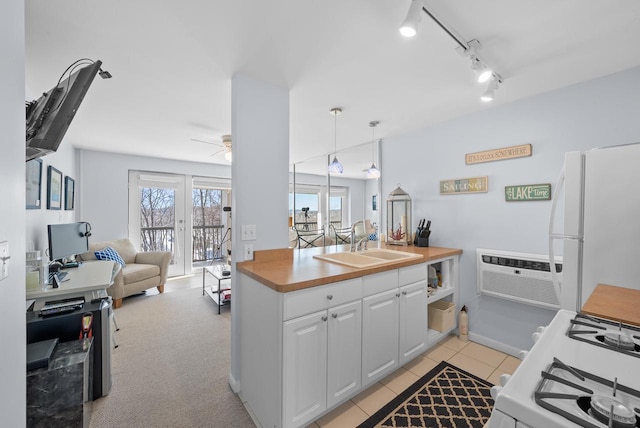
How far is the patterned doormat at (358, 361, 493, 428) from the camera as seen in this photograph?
160 cm

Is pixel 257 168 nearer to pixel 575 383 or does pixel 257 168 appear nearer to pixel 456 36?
pixel 456 36

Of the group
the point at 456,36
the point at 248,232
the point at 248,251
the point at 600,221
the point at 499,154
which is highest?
the point at 456,36

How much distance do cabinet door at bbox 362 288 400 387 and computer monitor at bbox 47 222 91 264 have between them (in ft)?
9.06

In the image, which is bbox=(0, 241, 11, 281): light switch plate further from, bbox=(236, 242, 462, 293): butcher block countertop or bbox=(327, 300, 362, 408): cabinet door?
bbox=(327, 300, 362, 408): cabinet door

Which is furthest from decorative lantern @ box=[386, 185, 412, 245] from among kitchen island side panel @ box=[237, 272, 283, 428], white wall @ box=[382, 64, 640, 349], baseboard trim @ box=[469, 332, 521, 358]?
kitchen island side panel @ box=[237, 272, 283, 428]

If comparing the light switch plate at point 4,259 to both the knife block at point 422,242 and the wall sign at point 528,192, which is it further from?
the wall sign at point 528,192

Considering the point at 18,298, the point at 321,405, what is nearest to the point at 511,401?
the point at 321,405

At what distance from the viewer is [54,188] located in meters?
3.03

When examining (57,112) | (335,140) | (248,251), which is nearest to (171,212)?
(335,140)

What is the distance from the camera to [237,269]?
1.89m

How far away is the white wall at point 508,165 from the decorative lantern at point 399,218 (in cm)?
12

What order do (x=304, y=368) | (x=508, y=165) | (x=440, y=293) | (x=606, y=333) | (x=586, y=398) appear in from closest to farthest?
(x=586, y=398), (x=606, y=333), (x=304, y=368), (x=508, y=165), (x=440, y=293)

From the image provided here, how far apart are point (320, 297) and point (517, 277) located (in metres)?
1.87

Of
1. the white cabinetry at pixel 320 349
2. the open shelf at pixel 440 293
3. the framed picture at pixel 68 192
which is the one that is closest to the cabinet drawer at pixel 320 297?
the white cabinetry at pixel 320 349
